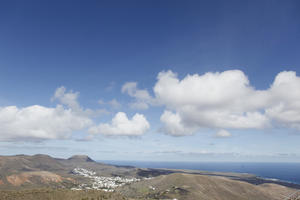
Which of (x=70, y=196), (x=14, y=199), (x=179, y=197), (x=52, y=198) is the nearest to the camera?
(x=14, y=199)

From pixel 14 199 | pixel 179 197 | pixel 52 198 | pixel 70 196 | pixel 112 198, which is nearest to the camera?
pixel 14 199

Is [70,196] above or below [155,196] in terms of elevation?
above

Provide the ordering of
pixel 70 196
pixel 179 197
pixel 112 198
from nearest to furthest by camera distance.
A: pixel 70 196 → pixel 112 198 → pixel 179 197

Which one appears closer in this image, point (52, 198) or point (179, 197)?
point (52, 198)

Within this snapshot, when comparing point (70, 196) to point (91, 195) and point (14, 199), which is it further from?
point (14, 199)

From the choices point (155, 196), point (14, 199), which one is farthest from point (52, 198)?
point (155, 196)

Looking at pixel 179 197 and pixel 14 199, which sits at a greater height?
pixel 14 199

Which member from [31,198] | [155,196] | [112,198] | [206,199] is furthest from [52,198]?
[206,199]

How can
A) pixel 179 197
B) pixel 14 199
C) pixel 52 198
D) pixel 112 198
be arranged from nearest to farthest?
pixel 14 199, pixel 52 198, pixel 112 198, pixel 179 197

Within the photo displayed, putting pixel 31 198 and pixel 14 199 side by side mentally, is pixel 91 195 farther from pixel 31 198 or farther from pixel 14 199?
pixel 14 199
